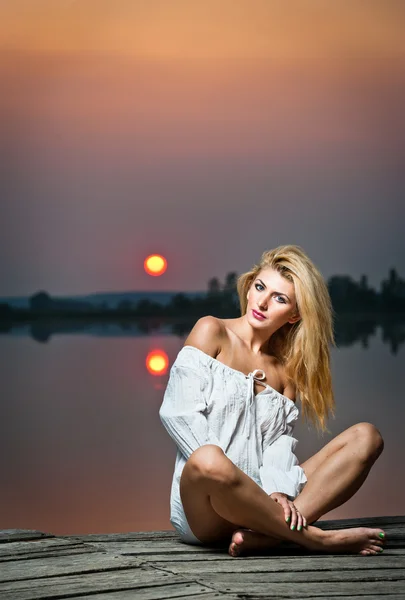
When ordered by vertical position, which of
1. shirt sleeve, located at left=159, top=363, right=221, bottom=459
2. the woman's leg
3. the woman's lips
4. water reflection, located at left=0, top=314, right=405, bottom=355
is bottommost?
the woman's leg

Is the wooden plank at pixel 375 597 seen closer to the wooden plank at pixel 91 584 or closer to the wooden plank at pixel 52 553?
the wooden plank at pixel 91 584

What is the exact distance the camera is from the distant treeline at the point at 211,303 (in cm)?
1366

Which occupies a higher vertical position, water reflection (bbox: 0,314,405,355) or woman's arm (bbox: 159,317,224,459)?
water reflection (bbox: 0,314,405,355)

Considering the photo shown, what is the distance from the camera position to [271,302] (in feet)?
11.3

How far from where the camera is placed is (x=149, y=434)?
8.52 metres

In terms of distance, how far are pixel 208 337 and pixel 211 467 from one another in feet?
1.94

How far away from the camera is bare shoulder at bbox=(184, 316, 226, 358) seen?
3264 millimetres

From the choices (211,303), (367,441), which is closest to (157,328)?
(211,303)

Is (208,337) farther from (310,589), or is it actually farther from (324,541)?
(310,589)

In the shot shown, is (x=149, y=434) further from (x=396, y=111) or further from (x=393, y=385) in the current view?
(x=396, y=111)

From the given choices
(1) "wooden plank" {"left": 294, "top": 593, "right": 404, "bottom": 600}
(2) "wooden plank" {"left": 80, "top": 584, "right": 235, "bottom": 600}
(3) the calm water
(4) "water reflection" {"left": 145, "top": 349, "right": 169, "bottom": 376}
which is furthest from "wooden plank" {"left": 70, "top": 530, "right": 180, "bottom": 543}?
(4) "water reflection" {"left": 145, "top": 349, "right": 169, "bottom": 376}

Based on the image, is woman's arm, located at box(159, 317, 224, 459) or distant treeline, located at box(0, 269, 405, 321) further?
distant treeline, located at box(0, 269, 405, 321)

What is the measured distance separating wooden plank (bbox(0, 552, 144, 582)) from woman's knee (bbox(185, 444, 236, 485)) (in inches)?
13.0

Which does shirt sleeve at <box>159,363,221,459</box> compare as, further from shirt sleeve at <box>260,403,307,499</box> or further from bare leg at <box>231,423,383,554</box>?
bare leg at <box>231,423,383,554</box>
